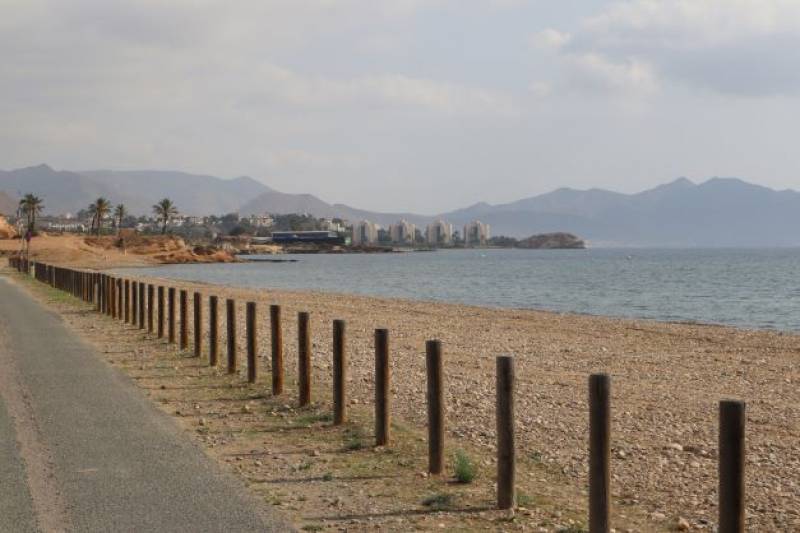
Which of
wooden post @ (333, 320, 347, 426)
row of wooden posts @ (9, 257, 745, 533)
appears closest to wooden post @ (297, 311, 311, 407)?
row of wooden posts @ (9, 257, 745, 533)

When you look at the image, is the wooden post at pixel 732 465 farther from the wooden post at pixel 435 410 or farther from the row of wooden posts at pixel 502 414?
the wooden post at pixel 435 410

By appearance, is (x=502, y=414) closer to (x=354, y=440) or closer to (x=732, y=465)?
(x=732, y=465)

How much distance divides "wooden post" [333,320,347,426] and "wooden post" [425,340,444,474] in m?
1.87

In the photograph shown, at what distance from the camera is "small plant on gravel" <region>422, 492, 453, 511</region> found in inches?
289

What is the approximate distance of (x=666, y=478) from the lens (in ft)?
28.7

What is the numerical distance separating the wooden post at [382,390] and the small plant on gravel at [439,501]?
6.14 ft

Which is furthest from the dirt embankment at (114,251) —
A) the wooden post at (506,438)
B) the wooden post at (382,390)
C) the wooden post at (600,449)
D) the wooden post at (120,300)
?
the wooden post at (600,449)

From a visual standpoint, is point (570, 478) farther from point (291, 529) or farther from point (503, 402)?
point (291, 529)

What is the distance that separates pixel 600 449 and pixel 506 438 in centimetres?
118

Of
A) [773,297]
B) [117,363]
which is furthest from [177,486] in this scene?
[773,297]

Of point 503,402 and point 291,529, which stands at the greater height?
point 503,402

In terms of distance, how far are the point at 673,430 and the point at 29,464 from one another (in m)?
7.06

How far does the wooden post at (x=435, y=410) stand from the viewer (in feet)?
27.6

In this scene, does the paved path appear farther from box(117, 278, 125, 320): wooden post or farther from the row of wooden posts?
box(117, 278, 125, 320): wooden post
